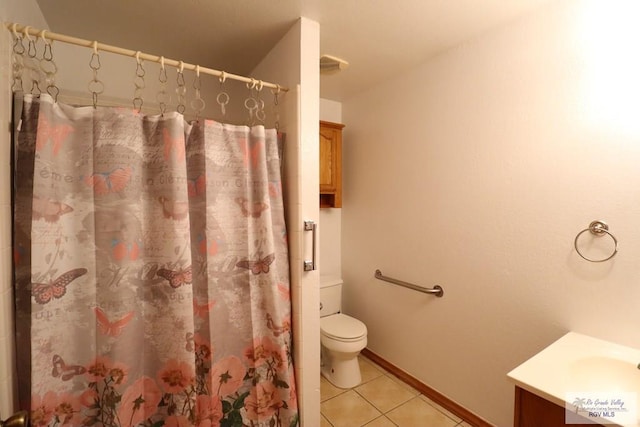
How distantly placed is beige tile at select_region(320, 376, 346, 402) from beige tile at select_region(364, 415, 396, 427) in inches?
13.3

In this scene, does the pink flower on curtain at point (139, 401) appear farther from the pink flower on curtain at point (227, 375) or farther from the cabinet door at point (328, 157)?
the cabinet door at point (328, 157)

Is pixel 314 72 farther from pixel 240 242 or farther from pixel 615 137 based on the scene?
pixel 615 137

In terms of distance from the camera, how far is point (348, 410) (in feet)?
6.10

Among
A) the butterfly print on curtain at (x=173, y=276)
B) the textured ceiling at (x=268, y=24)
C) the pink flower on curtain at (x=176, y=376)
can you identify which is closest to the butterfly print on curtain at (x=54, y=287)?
the butterfly print on curtain at (x=173, y=276)

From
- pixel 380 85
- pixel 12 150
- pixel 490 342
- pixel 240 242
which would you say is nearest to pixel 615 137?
pixel 490 342

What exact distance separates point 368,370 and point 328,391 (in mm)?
405

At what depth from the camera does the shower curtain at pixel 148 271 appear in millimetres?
1015

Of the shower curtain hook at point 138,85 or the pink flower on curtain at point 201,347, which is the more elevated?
the shower curtain hook at point 138,85

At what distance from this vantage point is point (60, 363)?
1.05 meters

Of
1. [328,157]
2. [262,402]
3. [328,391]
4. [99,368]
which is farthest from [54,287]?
[328,157]

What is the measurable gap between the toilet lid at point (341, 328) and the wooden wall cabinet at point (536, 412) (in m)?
1.17

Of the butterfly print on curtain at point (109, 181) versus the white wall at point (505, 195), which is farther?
the white wall at point (505, 195)

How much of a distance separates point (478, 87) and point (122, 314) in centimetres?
214

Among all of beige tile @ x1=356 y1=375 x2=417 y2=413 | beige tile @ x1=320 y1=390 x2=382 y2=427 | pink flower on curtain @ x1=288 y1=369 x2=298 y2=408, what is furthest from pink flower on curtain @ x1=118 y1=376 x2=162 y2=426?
beige tile @ x1=356 y1=375 x2=417 y2=413
